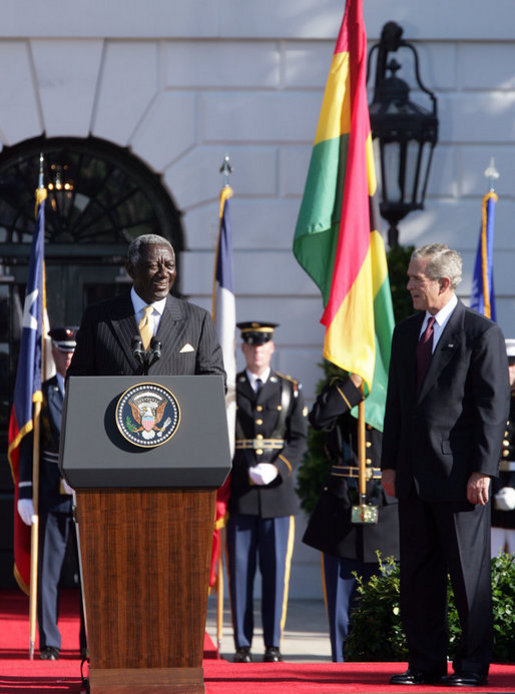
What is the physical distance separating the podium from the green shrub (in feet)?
5.11

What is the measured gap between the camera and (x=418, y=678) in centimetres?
421

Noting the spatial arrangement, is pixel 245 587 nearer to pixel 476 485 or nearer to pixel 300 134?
pixel 476 485

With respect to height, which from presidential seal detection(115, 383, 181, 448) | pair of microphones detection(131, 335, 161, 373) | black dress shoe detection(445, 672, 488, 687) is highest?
pair of microphones detection(131, 335, 161, 373)

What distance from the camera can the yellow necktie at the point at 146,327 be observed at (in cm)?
420

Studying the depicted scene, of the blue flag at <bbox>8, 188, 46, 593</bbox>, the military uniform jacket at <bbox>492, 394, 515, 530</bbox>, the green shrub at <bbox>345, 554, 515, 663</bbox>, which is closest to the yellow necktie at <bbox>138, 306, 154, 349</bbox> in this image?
the green shrub at <bbox>345, 554, 515, 663</bbox>

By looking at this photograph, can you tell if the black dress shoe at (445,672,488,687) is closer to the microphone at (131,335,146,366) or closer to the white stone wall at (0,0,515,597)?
the microphone at (131,335,146,366)

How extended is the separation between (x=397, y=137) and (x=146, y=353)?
5.20m

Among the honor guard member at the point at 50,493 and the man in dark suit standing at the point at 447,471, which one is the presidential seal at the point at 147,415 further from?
the honor guard member at the point at 50,493

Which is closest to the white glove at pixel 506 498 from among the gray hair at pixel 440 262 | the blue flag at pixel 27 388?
the blue flag at pixel 27 388

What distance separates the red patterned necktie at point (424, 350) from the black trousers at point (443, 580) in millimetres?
461

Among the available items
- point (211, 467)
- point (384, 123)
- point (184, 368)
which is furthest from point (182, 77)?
point (211, 467)

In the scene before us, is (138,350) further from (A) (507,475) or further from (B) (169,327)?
(A) (507,475)

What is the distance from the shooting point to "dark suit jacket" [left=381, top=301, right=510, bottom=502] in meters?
4.18

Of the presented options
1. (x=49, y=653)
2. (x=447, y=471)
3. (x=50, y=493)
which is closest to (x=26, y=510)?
Result: (x=50, y=493)
